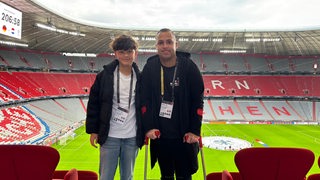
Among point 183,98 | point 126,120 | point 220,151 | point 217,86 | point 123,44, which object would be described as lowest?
point 220,151

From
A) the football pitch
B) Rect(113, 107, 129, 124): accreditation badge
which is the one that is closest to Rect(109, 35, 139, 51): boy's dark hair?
Rect(113, 107, 129, 124): accreditation badge

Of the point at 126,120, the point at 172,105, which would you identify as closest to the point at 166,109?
the point at 172,105

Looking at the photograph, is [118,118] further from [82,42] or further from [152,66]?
[82,42]

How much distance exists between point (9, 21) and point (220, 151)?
1561cm

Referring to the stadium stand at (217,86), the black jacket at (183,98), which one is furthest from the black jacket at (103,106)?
the stadium stand at (217,86)

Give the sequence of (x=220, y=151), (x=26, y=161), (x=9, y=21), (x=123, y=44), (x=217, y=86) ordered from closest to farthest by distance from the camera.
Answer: (x=26, y=161) < (x=123, y=44) < (x=9, y=21) < (x=220, y=151) < (x=217, y=86)

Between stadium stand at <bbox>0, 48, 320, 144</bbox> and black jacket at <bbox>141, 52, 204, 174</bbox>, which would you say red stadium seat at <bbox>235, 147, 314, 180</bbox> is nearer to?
black jacket at <bbox>141, 52, 204, 174</bbox>

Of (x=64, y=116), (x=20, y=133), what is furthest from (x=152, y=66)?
(x=64, y=116)

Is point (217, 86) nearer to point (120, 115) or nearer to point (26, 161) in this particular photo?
point (120, 115)

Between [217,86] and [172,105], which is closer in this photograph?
[172,105]

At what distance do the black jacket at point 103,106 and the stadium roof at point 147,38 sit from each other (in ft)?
62.1

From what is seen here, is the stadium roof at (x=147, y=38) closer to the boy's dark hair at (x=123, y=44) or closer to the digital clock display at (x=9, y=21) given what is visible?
the digital clock display at (x=9, y=21)

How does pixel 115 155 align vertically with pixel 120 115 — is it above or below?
below

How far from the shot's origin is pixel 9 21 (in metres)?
14.2
